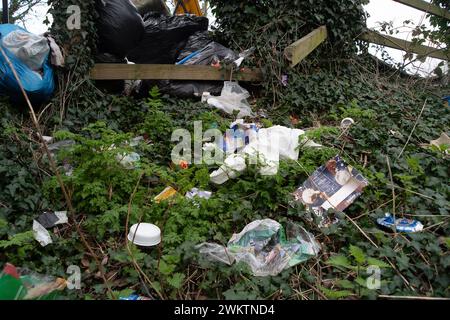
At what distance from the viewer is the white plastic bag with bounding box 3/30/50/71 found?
316 centimetres

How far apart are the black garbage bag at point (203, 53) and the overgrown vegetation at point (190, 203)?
67 cm

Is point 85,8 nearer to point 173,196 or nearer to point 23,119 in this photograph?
point 23,119

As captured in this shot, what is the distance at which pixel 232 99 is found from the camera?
394cm

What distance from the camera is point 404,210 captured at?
7.77 ft

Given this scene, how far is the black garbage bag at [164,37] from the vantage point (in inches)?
167

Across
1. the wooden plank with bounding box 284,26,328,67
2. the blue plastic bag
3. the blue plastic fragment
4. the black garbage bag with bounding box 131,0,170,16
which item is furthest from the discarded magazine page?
the black garbage bag with bounding box 131,0,170,16

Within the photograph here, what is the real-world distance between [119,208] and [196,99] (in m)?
2.09

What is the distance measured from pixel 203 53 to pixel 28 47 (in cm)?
176

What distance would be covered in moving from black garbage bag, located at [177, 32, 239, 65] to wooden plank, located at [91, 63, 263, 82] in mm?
175

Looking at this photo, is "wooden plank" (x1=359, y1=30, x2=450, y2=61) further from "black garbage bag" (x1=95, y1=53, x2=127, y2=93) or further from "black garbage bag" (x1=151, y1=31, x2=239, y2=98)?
"black garbage bag" (x1=95, y1=53, x2=127, y2=93)

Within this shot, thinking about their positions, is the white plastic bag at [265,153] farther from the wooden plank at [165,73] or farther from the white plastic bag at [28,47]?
the white plastic bag at [28,47]

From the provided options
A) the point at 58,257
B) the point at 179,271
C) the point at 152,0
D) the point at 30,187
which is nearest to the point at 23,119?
the point at 30,187

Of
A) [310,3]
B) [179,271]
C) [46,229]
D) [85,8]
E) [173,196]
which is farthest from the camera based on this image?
[310,3]

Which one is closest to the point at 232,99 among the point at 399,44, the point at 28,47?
the point at 28,47
